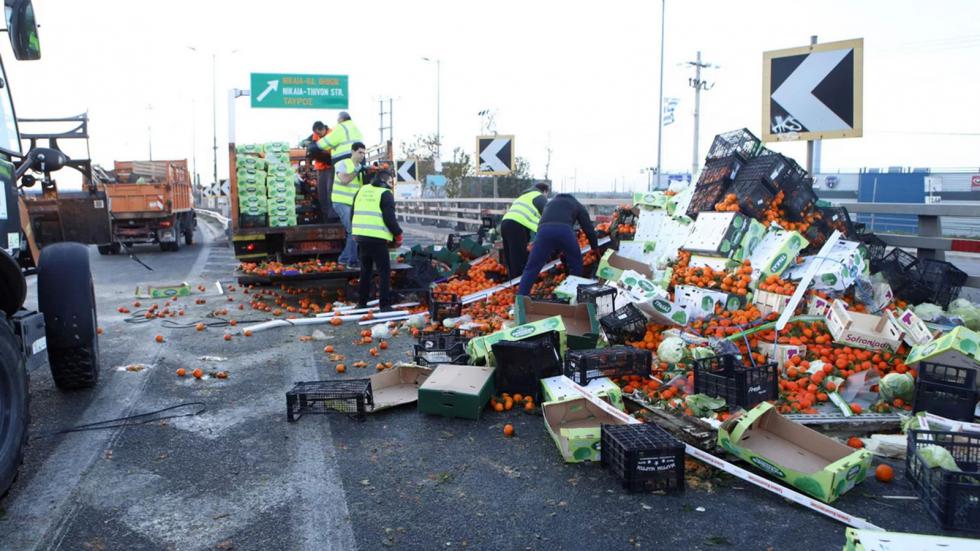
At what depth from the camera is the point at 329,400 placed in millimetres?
5488

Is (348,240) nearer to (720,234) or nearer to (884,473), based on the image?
(720,234)

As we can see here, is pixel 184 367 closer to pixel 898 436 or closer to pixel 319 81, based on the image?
pixel 898 436

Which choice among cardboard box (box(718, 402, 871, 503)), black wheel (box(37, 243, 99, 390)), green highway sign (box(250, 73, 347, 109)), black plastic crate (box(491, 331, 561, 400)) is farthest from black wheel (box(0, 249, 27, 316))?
green highway sign (box(250, 73, 347, 109))

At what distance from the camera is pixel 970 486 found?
3.41 meters

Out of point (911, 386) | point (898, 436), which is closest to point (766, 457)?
point (898, 436)

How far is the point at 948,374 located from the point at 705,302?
2.42m

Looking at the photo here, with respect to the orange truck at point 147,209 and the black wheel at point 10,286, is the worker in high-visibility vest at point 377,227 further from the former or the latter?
the orange truck at point 147,209

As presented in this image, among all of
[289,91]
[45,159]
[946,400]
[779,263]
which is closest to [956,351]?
[946,400]

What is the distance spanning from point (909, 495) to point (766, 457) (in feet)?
2.61

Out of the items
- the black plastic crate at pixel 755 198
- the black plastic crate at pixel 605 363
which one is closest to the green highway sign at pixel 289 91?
the black plastic crate at pixel 755 198

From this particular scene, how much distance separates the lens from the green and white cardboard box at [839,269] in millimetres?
6938

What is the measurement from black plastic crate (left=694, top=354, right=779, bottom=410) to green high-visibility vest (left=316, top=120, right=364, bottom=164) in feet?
23.2

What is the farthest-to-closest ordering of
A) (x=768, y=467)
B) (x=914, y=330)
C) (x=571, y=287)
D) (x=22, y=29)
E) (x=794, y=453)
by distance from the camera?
(x=571, y=287) < (x=914, y=330) < (x=22, y=29) < (x=794, y=453) < (x=768, y=467)

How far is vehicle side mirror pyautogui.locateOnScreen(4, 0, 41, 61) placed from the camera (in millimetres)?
4391
